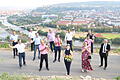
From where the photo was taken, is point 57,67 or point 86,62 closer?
point 86,62

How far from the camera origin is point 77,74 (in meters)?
9.34

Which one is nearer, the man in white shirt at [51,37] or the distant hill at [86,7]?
the man in white shirt at [51,37]

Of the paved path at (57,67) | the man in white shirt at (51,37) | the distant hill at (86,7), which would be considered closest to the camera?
the paved path at (57,67)

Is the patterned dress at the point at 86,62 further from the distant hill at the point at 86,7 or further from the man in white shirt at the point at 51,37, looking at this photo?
the distant hill at the point at 86,7

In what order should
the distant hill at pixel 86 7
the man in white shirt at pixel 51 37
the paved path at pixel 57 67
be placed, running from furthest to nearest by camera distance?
1. the distant hill at pixel 86 7
2. the man in white shirt at pixel 51 37
3. the paved path at pixel 57 67

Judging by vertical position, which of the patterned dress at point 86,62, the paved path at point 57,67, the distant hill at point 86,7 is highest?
the patterned dress at point 86,62

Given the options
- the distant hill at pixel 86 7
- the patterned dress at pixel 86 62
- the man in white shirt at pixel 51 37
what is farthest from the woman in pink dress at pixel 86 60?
the distant hill at pixel 86 7

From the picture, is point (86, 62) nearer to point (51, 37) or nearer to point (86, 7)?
point (51, 37)

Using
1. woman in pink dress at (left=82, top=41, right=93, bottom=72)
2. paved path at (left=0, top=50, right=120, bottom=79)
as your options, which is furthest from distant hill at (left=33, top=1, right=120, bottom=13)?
woman in pink dress at (left=82, top=41, right=93, bottom=72)

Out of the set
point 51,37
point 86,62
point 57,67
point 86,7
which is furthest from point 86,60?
point 86,7

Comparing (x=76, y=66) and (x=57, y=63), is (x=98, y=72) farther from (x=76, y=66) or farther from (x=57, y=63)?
(x=57, y=63)

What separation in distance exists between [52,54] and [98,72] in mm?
3510

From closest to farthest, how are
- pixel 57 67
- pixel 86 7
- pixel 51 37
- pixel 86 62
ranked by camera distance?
pixel 86 62
pixel 57 67
pixel 51 37
pixel 86 7

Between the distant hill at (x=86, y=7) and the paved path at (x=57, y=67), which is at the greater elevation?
the paved path at (x=57, y=67)
